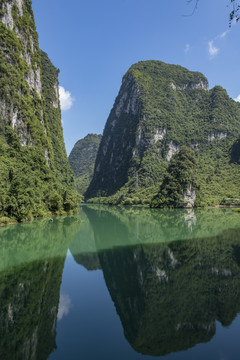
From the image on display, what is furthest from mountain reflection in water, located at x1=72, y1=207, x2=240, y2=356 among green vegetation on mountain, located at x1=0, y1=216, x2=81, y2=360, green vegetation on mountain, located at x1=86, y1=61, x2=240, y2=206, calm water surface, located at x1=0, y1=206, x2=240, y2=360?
green vegetation on mountain, located at x1=86, y1=61, x2=240, y2=206

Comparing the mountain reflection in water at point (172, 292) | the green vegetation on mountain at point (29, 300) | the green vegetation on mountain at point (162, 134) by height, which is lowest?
the green vegetation on mountain at point (29, 300)

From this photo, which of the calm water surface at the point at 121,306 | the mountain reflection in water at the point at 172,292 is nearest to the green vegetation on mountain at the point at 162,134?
the mountain reflection in water at the point at 172,292

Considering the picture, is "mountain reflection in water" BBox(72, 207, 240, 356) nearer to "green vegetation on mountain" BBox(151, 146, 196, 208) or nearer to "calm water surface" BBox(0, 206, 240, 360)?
"calm water surface" BBox(0, 206, 240, 360)

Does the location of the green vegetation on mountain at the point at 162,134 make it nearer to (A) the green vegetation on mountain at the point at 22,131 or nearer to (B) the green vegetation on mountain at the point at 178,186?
(B) the green vegetation on mountain at the point at 178,186

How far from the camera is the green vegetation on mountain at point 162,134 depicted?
327ft

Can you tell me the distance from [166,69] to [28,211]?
149538 mm

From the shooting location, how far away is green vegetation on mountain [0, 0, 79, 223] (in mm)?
30613

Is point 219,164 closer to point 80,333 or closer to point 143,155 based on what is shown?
point 143,155

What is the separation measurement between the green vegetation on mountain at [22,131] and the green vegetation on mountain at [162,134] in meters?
45.1

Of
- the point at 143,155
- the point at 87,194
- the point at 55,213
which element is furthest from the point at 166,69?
the point at 55,213

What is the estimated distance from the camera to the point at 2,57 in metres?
49.1

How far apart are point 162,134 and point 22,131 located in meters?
82.8

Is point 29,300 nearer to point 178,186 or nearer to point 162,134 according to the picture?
point 178,186

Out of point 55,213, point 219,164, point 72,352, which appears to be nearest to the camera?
point 72,352
